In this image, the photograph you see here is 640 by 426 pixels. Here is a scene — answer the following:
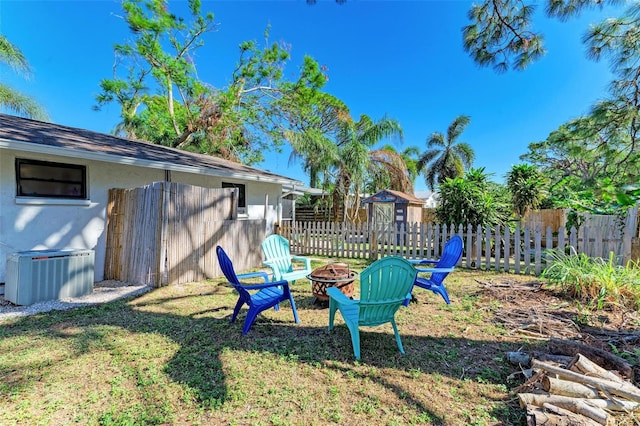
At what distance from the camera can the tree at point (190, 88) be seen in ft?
52.7

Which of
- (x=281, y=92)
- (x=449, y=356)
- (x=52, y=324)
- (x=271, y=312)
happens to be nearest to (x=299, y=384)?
(x=449, y=356)

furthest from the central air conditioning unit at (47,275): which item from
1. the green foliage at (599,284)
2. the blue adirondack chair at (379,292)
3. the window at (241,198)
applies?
the green foliage at (599,284)

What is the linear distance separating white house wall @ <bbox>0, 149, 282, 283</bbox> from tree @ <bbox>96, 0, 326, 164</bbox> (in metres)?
11.6

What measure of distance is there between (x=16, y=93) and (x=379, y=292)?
63.0 ft

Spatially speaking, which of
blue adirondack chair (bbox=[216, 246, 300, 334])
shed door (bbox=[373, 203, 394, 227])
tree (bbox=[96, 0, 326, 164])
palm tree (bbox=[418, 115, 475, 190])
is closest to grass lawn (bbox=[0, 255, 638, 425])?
blue adirondack chair (bbox=[216, 246, 300, 334])

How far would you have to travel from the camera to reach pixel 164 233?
18.0ft

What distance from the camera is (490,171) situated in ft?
30.4

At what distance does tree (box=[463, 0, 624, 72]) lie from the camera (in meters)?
5.16

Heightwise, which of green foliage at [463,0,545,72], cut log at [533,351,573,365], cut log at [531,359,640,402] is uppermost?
green foliage at [463,0,545,72]

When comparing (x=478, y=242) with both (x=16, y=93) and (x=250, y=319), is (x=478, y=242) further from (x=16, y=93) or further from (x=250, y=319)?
(x=16, y=93)

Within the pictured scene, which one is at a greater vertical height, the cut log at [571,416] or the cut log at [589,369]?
the cut log at [589,369]

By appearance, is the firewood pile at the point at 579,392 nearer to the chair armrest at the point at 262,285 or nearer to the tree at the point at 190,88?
the chair armrest at the point at 262,285

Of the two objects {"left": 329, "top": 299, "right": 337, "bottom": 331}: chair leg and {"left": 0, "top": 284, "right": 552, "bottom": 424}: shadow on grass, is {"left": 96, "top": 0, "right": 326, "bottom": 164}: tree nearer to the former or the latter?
{"left": 0, "top": 284, "right": 552, "bottom": 424}: shadow on grass

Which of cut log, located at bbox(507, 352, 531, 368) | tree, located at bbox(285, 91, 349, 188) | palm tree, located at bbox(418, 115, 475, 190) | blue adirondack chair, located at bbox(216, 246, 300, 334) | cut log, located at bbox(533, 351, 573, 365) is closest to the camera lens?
cut log, located at bbox(533, 351, 573, 365)
